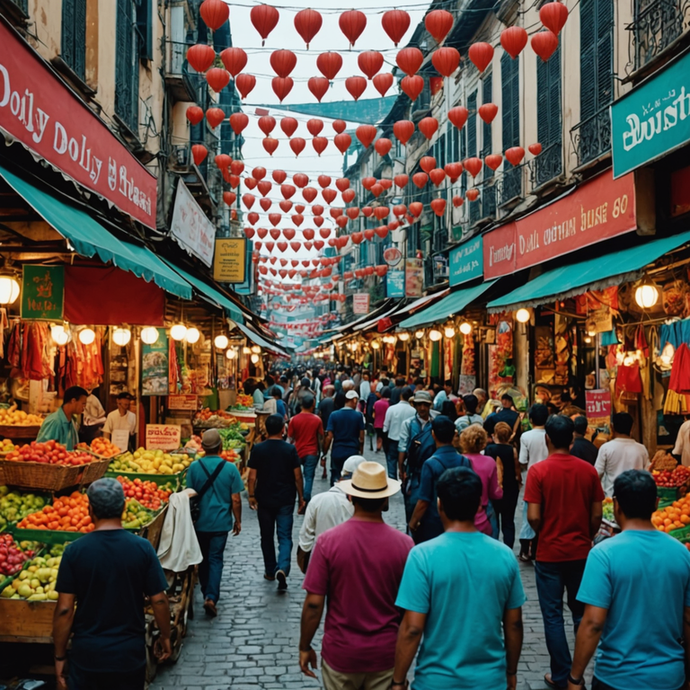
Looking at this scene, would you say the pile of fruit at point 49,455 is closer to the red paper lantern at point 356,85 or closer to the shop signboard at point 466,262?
the red paper lantern at point 356,85

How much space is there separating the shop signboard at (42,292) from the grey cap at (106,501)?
5.25 m

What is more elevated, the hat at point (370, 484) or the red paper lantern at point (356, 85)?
the red paper lantern at point (356, 85)

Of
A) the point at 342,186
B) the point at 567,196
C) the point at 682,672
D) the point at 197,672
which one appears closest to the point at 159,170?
the point at 342,186

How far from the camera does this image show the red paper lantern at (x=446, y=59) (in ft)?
37.1

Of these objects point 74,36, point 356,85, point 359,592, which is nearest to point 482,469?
point 359,592

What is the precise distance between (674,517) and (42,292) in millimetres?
7668

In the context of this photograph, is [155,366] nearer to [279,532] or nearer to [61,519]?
[279,532]

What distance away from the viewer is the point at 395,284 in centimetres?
2792

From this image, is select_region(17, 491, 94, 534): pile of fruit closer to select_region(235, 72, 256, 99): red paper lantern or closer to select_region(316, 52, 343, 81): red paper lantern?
select_region(316, 52, 343, 81): red paper lantern

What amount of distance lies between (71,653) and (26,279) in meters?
5.91

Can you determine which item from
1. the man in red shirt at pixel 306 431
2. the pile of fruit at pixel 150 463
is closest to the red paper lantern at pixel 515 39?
the man in red shirt at pixel 306 431

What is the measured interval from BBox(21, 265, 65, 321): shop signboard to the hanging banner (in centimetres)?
1932

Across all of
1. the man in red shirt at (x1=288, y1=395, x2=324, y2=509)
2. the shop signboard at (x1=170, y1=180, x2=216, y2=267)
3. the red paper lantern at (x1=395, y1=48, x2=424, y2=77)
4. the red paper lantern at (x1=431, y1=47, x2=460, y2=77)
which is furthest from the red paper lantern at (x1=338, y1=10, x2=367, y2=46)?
the man in red shirt at (x1=288, y1=395, x2=324, y2=509)

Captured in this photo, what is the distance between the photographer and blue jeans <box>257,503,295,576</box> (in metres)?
8.05
